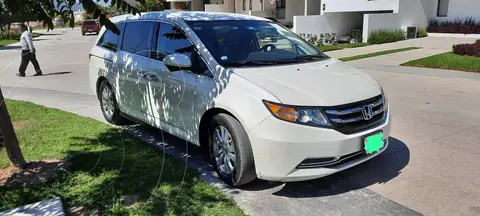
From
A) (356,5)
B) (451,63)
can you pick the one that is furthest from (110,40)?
(356,5)

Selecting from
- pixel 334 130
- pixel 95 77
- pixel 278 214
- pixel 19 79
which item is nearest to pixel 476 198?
pixel 334 130

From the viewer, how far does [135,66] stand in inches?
201

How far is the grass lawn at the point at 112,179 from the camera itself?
3.56m

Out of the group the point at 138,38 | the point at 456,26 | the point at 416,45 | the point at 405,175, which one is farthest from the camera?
the point at 456,26

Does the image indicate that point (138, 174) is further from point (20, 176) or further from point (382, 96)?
point (382, 96)

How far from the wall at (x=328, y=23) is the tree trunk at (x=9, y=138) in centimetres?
1822

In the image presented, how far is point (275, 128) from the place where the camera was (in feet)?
11.1

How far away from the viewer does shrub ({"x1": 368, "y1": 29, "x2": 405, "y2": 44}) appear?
64.3 feet

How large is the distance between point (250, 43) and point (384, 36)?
1699 centimetres

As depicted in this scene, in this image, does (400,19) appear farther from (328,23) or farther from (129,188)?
(129,188)

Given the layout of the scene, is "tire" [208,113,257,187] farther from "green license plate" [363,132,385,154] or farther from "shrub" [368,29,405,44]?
"shrub" [368,29,405,44]

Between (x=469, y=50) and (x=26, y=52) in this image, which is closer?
(x=26, y=52)

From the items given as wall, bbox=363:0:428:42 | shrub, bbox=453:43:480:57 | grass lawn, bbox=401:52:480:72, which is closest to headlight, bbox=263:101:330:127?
grass lawn, bbox=401:52:480:72

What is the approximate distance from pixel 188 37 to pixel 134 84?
4.03 ft
